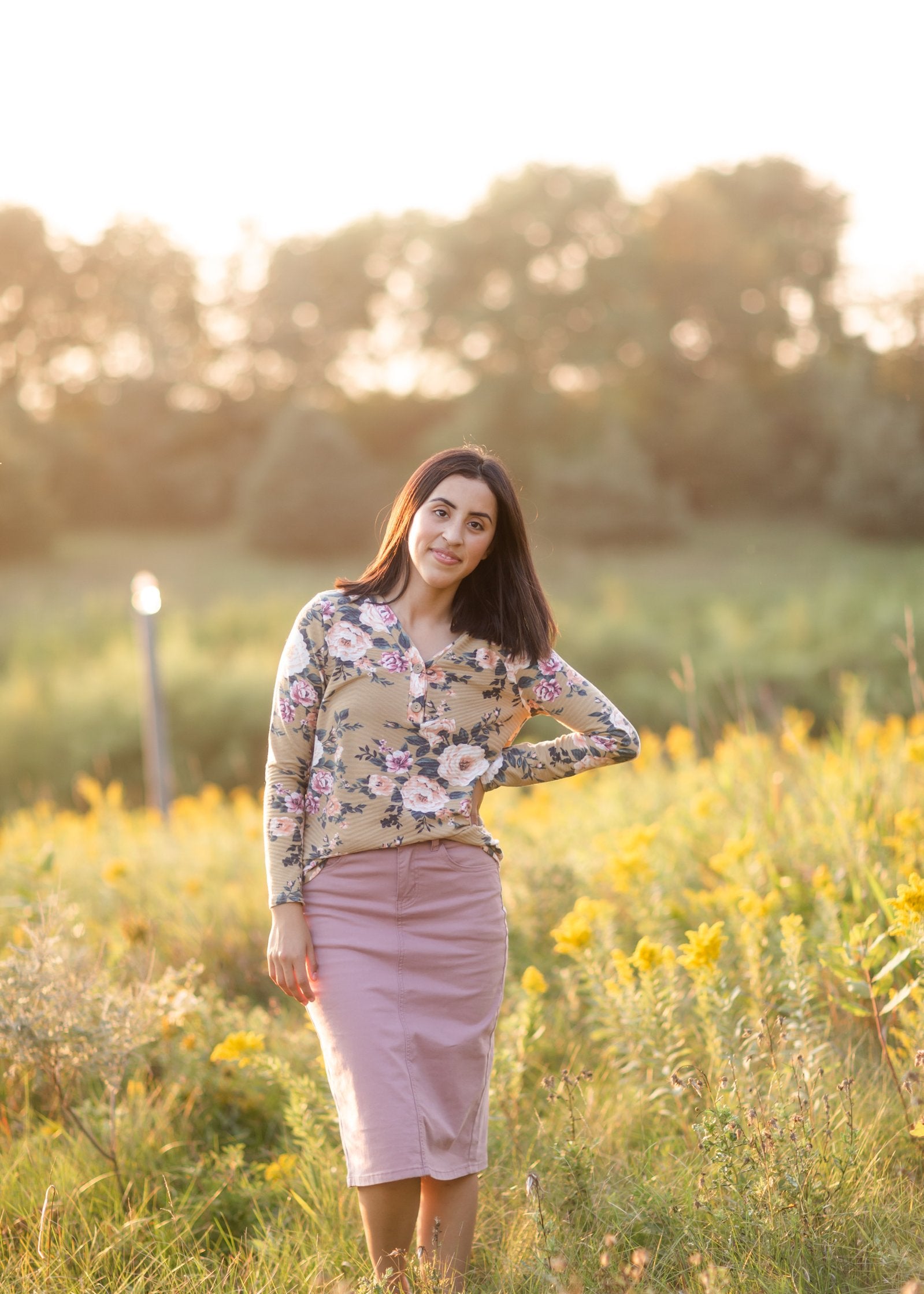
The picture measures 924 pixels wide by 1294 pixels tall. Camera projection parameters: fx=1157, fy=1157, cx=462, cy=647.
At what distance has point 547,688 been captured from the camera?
231cm

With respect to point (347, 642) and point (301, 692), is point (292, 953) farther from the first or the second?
point (347, 642)

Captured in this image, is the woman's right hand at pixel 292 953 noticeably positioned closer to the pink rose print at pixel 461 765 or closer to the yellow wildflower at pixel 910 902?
the pink rose print at pixel 461 765

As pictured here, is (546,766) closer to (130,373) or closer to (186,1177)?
(186,1177)

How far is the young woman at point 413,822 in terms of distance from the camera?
2.02m

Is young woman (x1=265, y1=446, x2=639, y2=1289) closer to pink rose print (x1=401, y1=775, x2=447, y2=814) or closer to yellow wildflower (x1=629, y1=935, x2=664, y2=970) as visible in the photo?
pink rose print (x1=401, y1=775, x2=447, y2=814)

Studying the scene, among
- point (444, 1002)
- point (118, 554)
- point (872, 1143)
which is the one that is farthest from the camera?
point (118, 554)

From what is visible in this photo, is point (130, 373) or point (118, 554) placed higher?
point (130, 373)

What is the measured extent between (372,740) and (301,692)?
0.53 ft

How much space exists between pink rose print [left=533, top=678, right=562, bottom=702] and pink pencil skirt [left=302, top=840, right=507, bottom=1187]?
0.34m

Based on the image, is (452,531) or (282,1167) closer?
(452,531)

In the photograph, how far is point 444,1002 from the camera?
2098 mm

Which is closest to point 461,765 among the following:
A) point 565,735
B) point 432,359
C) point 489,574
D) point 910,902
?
point 565,735

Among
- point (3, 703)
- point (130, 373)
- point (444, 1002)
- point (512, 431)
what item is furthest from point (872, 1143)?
point (130, 373)

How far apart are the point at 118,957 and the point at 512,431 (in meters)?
21.3
